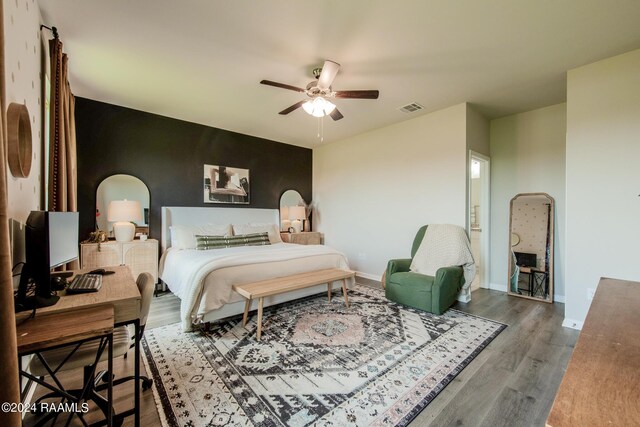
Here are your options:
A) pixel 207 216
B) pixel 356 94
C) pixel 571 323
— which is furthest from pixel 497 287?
pixel 207 216

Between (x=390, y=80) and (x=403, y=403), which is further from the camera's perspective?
(x=390, y=80)

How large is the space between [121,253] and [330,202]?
3796 millimetres

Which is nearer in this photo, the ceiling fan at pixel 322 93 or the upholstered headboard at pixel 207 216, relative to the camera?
the ceiling fan at pixel 322 93

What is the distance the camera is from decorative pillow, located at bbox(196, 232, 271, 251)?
3.98 m

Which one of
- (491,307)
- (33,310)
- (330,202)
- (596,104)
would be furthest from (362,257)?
(33,310)

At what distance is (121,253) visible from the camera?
368 cm

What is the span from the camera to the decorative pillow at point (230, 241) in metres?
3.98

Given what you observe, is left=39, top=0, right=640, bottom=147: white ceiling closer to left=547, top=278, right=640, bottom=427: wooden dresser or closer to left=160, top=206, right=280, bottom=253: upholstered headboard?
left=160, top=206, right=280, bottom=253: upholstered headboard

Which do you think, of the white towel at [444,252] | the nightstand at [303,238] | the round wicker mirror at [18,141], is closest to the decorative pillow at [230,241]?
the nightstand at [303,238]

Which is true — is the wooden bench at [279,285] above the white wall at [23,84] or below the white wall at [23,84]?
below

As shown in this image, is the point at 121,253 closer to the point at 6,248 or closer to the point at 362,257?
the point at 6,248

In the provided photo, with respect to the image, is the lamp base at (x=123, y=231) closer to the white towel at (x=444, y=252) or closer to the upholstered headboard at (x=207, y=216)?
the upholstered headboard at (x=207, y=216)

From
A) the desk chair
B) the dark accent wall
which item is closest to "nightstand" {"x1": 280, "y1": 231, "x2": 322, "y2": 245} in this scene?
the dark accent wall

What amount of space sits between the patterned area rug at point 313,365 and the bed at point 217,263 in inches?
11.0
